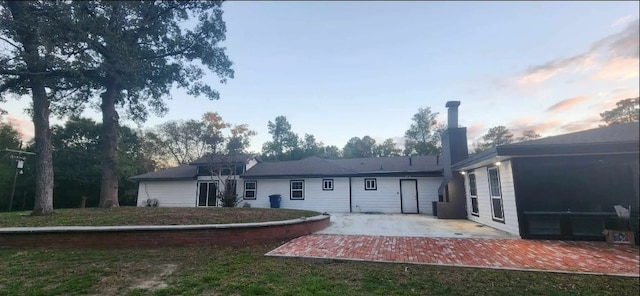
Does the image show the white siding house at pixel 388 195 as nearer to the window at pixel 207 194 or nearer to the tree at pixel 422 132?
the window at pixel 207 194

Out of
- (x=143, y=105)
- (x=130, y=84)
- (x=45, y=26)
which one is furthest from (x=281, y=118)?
(x=45, y=26)

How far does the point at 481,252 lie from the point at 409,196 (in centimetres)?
867

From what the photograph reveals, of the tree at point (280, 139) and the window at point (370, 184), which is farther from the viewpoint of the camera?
the tree at point (280, 139)

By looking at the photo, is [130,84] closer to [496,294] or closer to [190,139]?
[496,294]

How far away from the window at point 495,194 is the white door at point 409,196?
5.47m

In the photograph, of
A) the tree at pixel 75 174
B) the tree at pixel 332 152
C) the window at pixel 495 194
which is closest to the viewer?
the window at pixel 495 194

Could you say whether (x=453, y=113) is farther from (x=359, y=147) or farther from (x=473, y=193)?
(x=359, y=147)

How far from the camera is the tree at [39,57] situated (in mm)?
7953

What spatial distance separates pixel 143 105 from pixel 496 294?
603 inches

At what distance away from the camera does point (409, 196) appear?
46.2 feet

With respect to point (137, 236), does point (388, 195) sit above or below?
above

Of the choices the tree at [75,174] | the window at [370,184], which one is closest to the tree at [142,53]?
the window at [370,184]

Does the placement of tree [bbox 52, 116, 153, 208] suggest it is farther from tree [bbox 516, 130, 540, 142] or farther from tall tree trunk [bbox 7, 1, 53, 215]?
tree [bbox 516, 130, 540, 142]

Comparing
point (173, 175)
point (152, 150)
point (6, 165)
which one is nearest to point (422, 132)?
point (173, 175)
